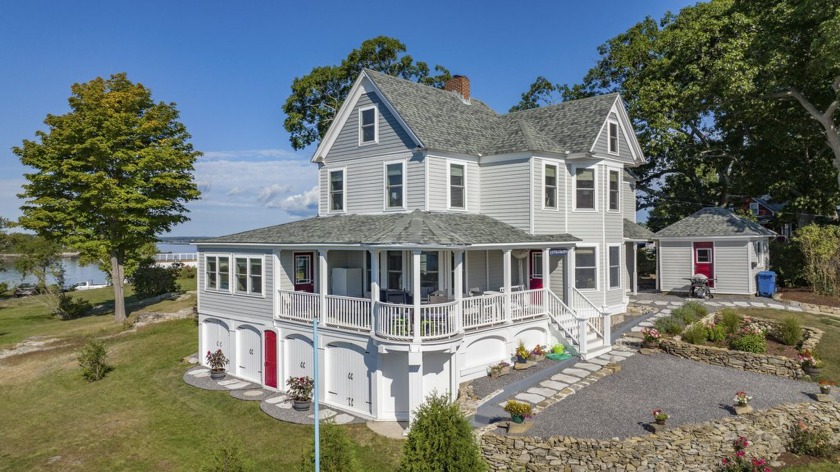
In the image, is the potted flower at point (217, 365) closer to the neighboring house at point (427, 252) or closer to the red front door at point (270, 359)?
the neighboring house at point (427, 252)

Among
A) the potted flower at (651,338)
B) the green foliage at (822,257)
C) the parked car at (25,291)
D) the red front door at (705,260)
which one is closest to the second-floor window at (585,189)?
the potted flower at (651,338)

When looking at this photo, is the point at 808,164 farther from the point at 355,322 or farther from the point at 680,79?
the point at 355,322

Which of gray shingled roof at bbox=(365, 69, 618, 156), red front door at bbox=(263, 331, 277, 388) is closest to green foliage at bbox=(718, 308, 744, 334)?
gray shingled roof at bbox=(365, 69, 618, 156)

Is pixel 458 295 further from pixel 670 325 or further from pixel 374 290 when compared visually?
pixel 670 325

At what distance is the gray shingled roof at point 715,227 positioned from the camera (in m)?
25.8

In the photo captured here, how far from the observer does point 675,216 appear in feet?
126

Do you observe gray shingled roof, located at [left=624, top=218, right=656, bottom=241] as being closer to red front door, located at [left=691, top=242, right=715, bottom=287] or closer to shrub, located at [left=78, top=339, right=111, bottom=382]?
red front door, located at [left=691, top=242, right=715, bottom=287]

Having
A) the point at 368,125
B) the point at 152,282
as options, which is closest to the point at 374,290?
the point at 368,125

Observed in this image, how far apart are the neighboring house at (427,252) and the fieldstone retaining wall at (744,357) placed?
241 cm

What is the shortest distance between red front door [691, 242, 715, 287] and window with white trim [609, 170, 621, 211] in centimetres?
888

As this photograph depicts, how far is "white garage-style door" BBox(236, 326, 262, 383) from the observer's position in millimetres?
18672

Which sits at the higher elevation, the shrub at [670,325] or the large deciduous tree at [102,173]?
the large deciduous tree at [102,173]

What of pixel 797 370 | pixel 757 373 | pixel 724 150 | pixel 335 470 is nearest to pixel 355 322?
Result: pixel 335 470

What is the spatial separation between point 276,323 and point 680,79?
100 ft
